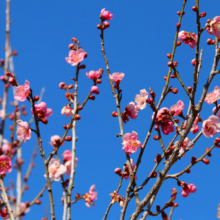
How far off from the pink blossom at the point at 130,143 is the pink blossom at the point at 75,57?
91cm

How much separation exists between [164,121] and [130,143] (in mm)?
332

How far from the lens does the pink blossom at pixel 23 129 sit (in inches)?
94.0

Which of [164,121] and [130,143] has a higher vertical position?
[164,121]

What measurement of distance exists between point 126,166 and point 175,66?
890mm

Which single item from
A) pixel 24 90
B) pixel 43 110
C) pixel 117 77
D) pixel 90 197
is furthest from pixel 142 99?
pixel 90 197

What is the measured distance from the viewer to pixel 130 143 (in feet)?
7.49

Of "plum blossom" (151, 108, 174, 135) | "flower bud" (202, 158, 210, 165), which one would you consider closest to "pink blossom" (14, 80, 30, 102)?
"plum blossom" (151, 108, 174, 135)

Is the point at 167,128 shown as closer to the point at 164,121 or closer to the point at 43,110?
the point at 164,121

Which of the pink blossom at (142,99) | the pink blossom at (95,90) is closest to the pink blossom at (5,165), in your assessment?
the pink blossom at (95,90)

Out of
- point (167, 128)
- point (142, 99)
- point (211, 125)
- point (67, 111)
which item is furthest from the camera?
point (67, 111)

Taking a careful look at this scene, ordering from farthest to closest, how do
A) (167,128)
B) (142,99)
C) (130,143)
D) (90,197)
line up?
1. (90,197)
2. (142,99)
3. (167,128)
4. (130,143)

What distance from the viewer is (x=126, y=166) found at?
2283 mm

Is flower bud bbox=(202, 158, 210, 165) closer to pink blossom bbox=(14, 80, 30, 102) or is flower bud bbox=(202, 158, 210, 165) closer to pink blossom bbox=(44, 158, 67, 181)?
pink blossom bbox=(44, 158, 67, 181)

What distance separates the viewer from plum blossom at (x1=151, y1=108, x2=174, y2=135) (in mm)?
2303
